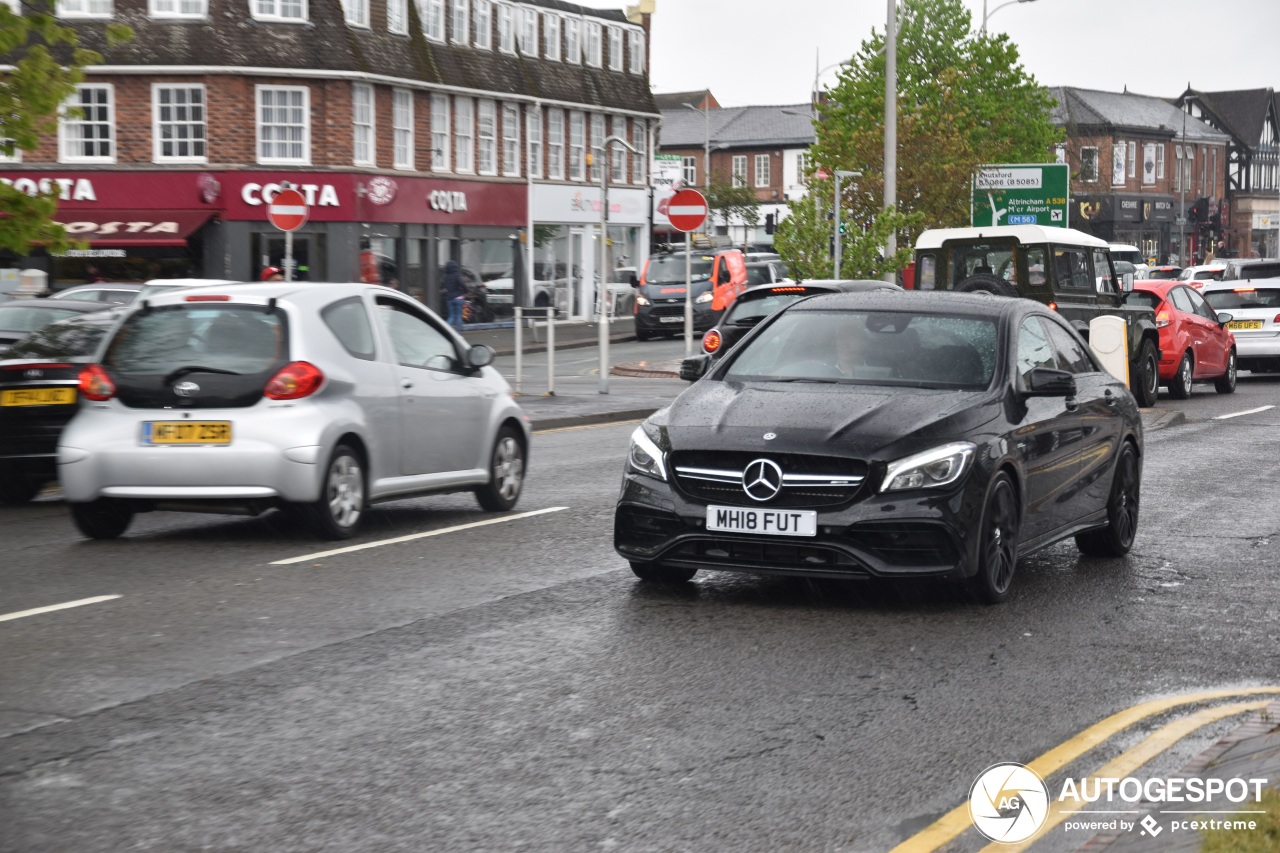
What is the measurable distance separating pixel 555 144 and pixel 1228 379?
29.2 meters

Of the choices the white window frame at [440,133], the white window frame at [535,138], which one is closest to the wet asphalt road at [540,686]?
the white window frame at [440,133]

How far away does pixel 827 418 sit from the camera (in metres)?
8.27

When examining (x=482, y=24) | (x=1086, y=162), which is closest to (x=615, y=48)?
(x=482, y=24)

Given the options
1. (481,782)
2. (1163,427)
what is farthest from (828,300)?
(1163,427)

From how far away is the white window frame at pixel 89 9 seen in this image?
42625 millimetres

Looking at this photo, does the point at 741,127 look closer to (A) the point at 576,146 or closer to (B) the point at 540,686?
(A) the point at 576,146

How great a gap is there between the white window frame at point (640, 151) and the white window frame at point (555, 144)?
4.71 meters

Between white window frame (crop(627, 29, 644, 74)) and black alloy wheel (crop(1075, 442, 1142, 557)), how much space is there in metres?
48.9

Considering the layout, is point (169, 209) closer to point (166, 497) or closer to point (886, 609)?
point (166, 497)

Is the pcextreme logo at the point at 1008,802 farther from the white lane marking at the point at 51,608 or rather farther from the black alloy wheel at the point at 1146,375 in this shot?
the black alloy wheel at the point at 1146,375

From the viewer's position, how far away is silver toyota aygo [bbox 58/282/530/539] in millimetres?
10281

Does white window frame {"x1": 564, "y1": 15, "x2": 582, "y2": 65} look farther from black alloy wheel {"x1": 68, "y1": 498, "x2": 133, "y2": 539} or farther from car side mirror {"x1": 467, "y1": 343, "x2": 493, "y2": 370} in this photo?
black alloy wheel {"x1": 68, "y1": 498, "x2": 133, "y2": 539}

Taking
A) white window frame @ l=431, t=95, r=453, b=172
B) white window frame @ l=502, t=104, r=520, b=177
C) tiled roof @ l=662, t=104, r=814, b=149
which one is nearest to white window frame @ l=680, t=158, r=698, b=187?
tiled roof @ l=662, t=104, r=814, b=149

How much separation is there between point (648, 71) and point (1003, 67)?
1203 cm
